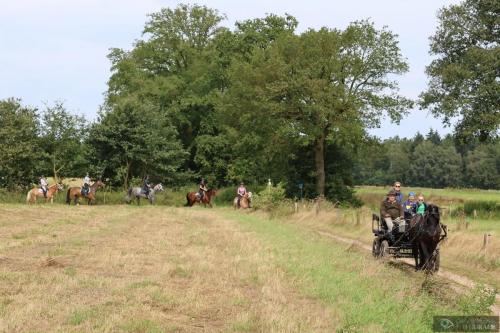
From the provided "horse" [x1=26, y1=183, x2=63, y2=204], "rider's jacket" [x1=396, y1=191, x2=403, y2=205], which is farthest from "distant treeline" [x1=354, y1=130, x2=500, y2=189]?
"rider's jacket" [x1=396, y1=191, x2=403, y2=205]

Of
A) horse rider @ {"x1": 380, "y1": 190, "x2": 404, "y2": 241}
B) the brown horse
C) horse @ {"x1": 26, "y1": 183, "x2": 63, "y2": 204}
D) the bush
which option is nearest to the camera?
horse rider @ {"x1": 380, "y1": 190, "x2": 404, "y2": 241}

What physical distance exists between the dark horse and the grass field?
1.62 ft

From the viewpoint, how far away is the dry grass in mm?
6922

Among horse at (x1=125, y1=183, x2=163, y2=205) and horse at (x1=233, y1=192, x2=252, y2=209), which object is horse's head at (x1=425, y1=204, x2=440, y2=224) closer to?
horse at (x1=233, y1=192, x2=252, y2=209)

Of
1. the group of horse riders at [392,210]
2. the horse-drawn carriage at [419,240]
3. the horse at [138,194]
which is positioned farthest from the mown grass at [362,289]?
the horse at [138,194]

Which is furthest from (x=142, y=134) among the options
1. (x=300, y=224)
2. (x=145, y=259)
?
(x=145, y=259)

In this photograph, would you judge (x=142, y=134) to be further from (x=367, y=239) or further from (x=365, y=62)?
(x=367, y=239)

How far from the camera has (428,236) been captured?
12.8 m

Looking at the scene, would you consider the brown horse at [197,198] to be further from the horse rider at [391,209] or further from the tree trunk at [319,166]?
the horse rider at [391,209]

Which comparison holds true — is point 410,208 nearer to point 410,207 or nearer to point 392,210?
point 410,207

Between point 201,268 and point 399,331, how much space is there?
4.89 meters

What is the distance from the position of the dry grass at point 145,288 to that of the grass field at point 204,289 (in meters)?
0.02

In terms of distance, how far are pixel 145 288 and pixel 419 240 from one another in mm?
6773

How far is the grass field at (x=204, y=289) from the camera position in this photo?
277 inches
